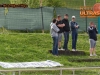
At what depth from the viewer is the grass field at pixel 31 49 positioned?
2000cm

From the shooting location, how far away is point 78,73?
1498 centimetres

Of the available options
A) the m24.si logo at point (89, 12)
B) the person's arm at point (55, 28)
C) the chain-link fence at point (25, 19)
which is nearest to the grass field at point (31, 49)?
the person's arm at point (55, 28)

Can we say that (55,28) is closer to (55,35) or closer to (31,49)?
(55,35)

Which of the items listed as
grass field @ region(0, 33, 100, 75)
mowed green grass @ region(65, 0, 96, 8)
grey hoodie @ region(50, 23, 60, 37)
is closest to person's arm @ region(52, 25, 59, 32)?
grey hoodie @ region(50, 23, 60, 37)

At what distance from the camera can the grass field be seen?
2000 centimetres

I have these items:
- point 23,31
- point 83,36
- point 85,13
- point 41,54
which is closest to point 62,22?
point 41,54

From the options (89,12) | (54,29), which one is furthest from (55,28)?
(89,12)

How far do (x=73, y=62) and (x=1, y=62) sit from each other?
339 cm

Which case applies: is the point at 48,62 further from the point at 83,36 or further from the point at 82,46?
the point at 83,36

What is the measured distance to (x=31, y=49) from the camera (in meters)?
22.2

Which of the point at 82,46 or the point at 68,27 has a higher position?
the point at 68,27

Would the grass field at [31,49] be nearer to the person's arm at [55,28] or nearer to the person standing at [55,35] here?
the person standing at [55,35]

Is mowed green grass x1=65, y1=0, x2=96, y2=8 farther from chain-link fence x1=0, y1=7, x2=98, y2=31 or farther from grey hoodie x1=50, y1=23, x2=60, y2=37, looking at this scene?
grey hoodie x1=50, y1=23, x2=60, y2=37

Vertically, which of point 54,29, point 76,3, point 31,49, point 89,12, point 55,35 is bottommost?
point 76,3
